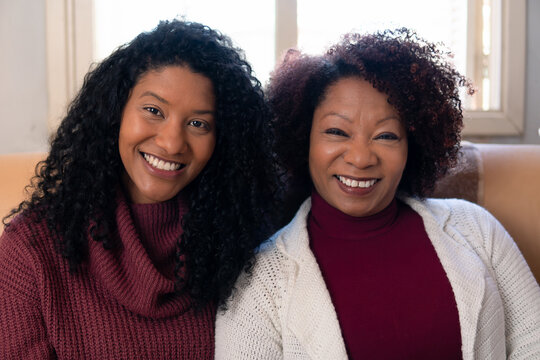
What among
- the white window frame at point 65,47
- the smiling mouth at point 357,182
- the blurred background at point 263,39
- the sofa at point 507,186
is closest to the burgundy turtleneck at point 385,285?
the smiling mouth at point 357,182

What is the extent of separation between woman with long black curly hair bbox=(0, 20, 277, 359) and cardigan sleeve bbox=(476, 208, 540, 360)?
72 centimetres

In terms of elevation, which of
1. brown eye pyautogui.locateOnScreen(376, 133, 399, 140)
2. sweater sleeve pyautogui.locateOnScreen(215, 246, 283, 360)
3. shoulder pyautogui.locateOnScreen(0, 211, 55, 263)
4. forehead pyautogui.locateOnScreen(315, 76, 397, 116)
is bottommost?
sweater sleeve pyautogui.locateOnScreen(215, 246, 283, 360)

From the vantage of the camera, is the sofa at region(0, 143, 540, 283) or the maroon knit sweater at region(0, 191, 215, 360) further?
the sofa at region(0, 143, 540, 283)

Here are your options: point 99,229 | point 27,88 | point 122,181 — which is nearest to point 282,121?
point 122,181

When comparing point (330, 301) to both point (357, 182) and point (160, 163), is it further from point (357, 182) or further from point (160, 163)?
point (160, 163)

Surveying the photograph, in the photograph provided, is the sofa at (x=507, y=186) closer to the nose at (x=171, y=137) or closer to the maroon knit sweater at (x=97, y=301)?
the maroon knit sweater at (x=97, y=301)

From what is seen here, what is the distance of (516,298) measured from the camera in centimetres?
143

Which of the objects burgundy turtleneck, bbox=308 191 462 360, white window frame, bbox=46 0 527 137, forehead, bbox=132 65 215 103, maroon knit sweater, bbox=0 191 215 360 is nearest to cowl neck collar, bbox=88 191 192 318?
maroon knit sweater, bbox=0 191 215 360

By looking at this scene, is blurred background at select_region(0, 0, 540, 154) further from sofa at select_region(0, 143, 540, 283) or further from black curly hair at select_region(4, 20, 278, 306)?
black curly hair at select_region(4, 20, 278, 306)

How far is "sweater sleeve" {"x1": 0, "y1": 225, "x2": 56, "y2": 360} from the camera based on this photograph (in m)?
1.20

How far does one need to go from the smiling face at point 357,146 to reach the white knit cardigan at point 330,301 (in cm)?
17

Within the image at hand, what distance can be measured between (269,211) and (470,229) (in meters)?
0.60

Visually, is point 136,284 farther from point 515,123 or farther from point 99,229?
point 515,123

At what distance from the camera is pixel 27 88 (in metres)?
2.26
